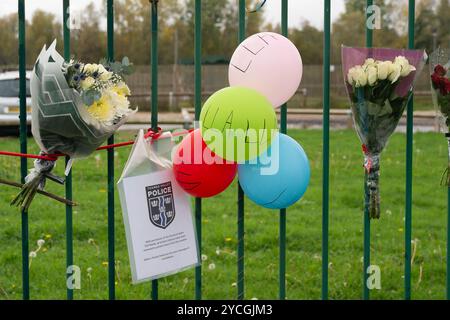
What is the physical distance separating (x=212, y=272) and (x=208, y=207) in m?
1.46

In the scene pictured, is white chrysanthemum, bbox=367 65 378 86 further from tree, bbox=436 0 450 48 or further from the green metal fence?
tree, bbox=436 0 450 48

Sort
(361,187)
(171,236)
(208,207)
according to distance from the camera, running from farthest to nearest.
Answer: (361,187)
(208,207)
(171,236)

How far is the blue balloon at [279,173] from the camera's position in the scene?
228 cm

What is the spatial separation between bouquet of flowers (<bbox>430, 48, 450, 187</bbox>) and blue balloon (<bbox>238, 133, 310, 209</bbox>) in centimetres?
53

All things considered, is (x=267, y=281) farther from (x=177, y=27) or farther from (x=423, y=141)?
(x=177, y=27)

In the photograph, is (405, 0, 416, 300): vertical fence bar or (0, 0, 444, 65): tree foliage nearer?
(405, 0, 416, 300): vertical fence bar

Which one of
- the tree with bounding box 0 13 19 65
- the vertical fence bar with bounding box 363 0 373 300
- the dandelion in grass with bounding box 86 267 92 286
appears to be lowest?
the dandelion in grass with bounding box 86 267 92 286

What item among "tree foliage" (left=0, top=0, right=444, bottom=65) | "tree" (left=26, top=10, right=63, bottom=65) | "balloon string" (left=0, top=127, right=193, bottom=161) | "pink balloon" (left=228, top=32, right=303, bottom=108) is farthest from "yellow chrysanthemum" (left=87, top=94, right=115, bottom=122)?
"tree" (left=26, top=10, right=63, bottom=65)

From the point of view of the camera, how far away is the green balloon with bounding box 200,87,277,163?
2.19 metres

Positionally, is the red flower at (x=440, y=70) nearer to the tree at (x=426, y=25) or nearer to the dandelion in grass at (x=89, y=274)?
the dandelion in grass at (x=89, y=274)

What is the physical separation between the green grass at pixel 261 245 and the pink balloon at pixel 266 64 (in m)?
1.59

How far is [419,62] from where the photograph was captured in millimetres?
2375
